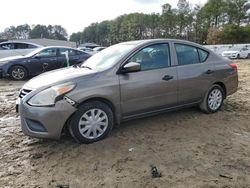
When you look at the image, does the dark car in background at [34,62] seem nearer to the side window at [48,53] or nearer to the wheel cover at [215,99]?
the side window at [48,53]

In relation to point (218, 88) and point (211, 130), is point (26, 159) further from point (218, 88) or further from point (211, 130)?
point (218, 88)

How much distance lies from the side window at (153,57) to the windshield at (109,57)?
0.21 metres

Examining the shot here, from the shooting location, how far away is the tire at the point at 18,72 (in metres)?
11.5

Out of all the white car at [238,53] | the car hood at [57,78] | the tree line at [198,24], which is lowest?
the white car at [238,53]

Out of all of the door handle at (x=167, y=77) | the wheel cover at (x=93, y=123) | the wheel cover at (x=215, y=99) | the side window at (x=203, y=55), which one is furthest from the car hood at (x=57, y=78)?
the wheel cover at (x=215, y=99)

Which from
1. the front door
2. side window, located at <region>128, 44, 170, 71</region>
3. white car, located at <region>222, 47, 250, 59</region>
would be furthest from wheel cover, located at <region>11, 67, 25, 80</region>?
white car, located at <region>222, 47, 250, 59</region>

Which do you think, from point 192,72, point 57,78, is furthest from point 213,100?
point 57,78

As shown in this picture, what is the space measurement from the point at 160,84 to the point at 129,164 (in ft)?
5.66

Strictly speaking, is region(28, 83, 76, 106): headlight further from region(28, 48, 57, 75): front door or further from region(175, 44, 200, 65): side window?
region(28, 48, 57, 75): front door

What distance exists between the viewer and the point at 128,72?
486cm

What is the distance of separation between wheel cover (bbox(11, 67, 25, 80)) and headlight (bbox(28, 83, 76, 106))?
302 inches

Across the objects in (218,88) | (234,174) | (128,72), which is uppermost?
(128,72)

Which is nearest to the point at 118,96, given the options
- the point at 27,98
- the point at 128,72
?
the point at 128,72

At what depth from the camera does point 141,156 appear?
419cm
